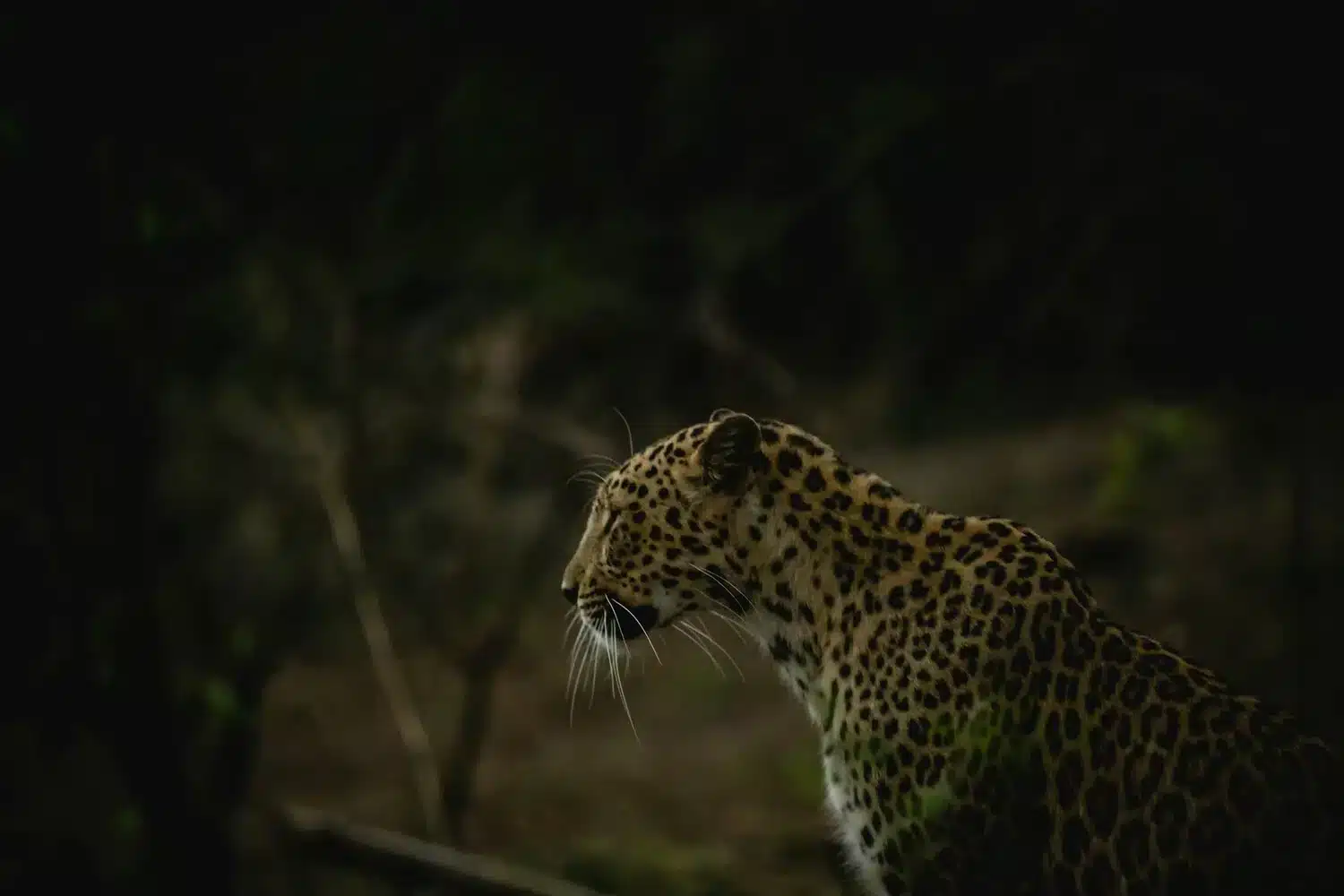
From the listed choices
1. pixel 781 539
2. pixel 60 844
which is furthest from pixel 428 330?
pixel 781 539

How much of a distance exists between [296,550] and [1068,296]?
8050 millimetres

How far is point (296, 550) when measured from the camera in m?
14.0

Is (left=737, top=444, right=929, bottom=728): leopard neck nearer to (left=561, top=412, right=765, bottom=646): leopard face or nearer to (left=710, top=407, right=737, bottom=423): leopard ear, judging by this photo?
(left=561, top=412, right=765, bottom=646): leopard face

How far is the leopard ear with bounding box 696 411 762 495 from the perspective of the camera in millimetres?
4145

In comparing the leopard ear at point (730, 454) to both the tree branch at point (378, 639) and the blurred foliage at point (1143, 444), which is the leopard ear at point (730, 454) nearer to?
the blurred foliage at point (1143, 444)

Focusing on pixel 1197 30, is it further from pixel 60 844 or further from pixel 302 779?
pixel 302 779

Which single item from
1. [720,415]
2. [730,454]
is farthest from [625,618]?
[720,415]

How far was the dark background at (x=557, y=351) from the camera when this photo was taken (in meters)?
7.25

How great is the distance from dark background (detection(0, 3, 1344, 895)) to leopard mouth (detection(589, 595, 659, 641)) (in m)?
2.75

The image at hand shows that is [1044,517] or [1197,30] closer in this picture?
[1197,30]

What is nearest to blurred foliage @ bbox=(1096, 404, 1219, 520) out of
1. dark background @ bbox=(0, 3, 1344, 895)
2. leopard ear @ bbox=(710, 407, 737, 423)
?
dark background @ bbox=(0, 3, 1344, 895)

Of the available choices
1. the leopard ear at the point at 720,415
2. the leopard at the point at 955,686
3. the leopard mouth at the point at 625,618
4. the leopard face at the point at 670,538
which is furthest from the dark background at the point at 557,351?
the leopard mouth at the point at 625,618

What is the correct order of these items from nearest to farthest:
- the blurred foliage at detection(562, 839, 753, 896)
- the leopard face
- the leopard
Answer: the leopard → the leopard face → the blurred foliage at detection(562, 839, 753, 896)

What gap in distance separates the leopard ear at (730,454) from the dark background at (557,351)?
2691 millimetres
